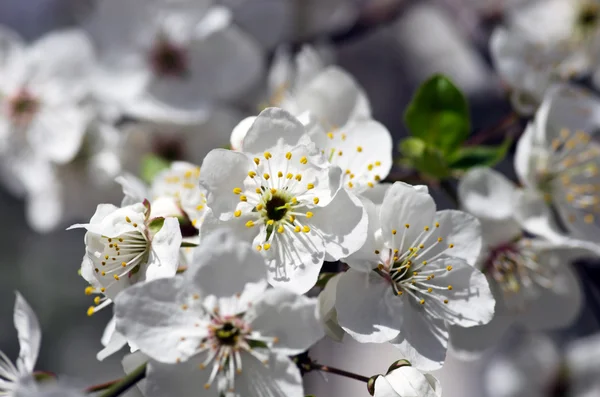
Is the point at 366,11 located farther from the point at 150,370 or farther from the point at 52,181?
the point at 150,370

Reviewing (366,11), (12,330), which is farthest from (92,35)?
(12,330)

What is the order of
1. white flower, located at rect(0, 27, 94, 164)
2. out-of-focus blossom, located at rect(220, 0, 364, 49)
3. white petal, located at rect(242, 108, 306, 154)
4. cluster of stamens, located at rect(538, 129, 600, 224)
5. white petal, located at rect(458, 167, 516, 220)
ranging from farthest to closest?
out-of-focus blossom, located at rect(220, 0, 364, 49)
white flower, located at rect(0, 27, 94, 164)
cluster of stamens, located at rect(538, 129, 600, 224)
white petal, located at rect(458, 167, 516, 220)
white petal, located at rect(242, 108, 306, 154)

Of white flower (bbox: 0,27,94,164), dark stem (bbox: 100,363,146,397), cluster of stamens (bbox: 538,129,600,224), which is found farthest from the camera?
white flower (bbox: 0,27,94,164)

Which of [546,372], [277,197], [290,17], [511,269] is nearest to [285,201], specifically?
[277,197]

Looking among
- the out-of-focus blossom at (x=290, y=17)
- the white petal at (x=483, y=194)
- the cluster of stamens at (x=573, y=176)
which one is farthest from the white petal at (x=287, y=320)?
the out-of-focus blossom at (x=290, y=17)

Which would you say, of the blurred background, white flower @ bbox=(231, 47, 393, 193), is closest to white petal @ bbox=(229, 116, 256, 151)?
white flower @ bbox=(231, 47, 393, 193)

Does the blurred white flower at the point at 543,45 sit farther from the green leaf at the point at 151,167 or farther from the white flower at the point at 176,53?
the green leaf at the point at 151,167

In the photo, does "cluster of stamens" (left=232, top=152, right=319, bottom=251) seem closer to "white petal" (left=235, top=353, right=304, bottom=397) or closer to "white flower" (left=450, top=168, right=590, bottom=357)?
"white petal" (left=235, top=353, right=304, bottom=397)

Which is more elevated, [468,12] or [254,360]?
[254,360]
